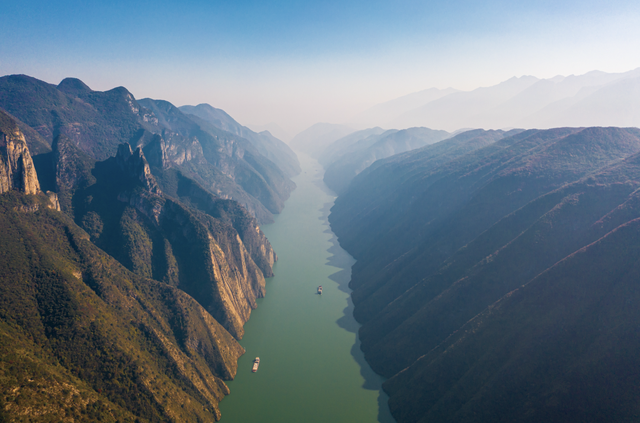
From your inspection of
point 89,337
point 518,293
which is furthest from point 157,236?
point 518,293

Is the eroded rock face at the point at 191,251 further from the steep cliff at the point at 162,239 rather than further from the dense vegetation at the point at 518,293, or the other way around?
the dense vegetation at the point at 518,293

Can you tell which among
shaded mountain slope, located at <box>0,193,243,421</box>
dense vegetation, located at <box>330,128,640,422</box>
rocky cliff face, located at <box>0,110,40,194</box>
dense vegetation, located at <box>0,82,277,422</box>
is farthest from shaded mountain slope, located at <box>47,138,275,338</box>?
dense vegetation, located at <box>330,128,640,422</box>

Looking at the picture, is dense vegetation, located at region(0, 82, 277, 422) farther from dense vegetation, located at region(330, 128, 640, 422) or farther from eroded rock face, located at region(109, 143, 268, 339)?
dense vegetation, located at region(330, 128, 640, 422)

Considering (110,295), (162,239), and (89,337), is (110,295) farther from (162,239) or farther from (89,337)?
(162,239)

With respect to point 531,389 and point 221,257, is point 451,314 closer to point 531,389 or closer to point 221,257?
point 531,389

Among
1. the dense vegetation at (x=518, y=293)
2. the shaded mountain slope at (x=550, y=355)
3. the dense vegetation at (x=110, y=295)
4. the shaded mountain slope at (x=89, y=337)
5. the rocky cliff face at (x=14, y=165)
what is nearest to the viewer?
the shaded mountain slope at (x=89, y=337)

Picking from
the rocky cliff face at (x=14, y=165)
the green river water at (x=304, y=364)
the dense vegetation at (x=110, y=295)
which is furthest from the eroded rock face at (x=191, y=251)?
the rocky cliff face at (x=14, y=165)

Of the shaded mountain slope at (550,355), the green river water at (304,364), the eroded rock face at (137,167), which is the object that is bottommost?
the green river water at (304,364)

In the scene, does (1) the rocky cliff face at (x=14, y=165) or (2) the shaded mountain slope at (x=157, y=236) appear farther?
(2) the shaded mountain slope at (x=157, y=236)

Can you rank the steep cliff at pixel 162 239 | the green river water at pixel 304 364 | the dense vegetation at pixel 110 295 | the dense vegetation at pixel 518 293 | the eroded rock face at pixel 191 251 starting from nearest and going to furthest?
the dense vegetation at pixel 110 295, the dense vegetation at pixel 518 293, the green river water at pixel 304 364, the eroded rock face at pixel 191 251, the steep cliff at pixel 162 239

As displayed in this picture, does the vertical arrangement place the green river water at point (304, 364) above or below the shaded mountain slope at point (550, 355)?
below
